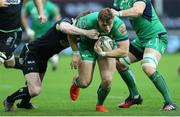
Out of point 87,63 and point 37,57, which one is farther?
point 37,57

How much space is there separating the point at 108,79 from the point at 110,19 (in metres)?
1.14

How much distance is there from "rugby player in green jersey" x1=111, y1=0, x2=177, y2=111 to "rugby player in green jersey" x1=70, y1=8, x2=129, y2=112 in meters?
0.51

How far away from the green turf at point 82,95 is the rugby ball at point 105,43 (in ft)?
3.49

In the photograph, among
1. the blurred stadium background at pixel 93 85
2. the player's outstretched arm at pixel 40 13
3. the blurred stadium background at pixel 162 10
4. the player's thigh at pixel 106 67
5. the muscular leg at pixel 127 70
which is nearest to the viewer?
the player's thigh at pixel 106 67

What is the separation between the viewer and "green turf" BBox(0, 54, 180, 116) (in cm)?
1339

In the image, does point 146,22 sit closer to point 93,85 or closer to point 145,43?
point 145,43

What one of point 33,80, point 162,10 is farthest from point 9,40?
point 162,10

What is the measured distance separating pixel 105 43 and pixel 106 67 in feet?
1.35

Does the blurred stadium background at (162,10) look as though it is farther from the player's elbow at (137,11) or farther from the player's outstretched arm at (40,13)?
the player's elbow at (137,11)

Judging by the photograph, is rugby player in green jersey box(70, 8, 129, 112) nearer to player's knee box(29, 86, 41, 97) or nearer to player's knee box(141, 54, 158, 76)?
player's knee box(141, 54, 158, 76)

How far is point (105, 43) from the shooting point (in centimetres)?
1322

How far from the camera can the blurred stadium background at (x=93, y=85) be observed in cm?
1376

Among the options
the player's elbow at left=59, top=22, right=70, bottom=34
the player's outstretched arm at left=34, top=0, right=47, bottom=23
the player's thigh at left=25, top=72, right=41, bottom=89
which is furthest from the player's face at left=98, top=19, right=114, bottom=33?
the player's outstretched arm at left=34, top=0, right=47, bottom=23

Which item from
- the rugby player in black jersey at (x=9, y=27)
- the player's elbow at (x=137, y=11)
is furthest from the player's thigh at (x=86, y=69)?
the rugby player in black jersey at (x=9, y=27)
